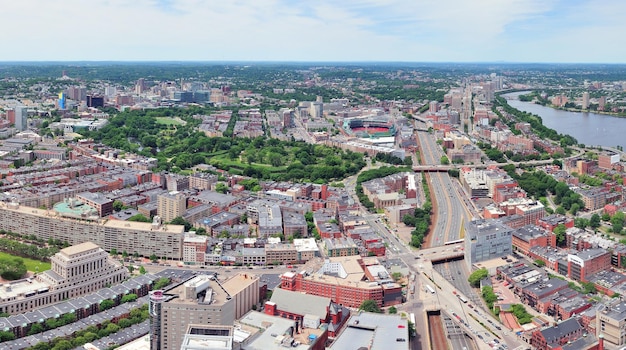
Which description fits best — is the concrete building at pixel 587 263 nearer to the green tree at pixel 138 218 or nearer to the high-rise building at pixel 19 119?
the green tree at pixel 138 218

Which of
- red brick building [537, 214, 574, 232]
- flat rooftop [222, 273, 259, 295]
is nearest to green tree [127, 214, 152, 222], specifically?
flat rooftop [222, 273, 259, 295]

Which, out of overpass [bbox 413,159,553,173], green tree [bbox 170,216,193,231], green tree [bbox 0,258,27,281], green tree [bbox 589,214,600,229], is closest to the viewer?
green tree [bbox 0,258,27,281]

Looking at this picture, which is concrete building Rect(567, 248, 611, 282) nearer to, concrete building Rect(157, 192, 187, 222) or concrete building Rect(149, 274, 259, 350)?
concrete building Rect(149, 274, 259, 350)

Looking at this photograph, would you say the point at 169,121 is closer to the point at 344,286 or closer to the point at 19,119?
the point at 19,119

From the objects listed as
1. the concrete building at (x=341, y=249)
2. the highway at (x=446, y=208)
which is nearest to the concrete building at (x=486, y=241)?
the highway at (x=446, y=208)

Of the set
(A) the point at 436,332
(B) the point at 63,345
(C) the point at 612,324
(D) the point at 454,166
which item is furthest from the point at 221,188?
(C) the point at 612,324
